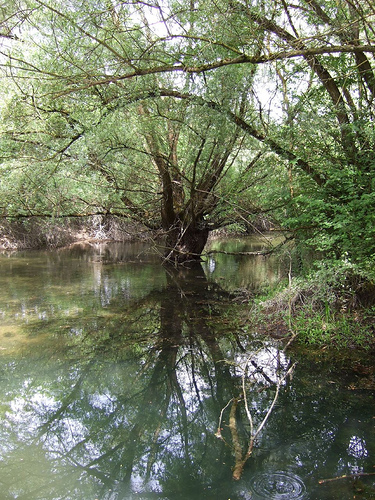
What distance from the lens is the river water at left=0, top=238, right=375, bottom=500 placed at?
2.89 m

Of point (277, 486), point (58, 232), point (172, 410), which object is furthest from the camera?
point (58, 232)

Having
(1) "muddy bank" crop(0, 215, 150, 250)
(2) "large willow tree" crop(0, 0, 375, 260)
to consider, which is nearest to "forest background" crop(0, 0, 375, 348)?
(2) "large willow tree" crop(0, 0, 375, 260)

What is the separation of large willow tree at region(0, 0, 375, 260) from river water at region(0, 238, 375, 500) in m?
2.11

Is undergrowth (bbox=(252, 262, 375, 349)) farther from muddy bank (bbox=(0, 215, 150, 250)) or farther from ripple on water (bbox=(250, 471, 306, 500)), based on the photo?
muddy bank (bbox=(0, 215, 150, 250))

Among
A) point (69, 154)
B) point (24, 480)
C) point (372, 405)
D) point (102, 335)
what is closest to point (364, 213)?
point (372, 405)

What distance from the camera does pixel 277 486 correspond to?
2.76m

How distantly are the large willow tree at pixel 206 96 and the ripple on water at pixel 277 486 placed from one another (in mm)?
3206

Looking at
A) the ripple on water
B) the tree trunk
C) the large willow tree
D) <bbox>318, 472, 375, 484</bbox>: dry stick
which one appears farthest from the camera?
the tree trunk

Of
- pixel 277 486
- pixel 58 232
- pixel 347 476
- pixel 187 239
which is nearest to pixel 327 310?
pixel 347 476

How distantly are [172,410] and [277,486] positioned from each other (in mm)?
1473

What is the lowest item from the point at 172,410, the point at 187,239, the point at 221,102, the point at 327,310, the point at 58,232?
the point at 172,410

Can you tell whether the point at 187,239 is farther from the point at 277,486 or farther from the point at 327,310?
the point at 277,486

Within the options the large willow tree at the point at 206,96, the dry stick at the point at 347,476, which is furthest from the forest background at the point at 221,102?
the dry stick at the point at 347,476

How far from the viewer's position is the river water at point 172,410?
2895mm
